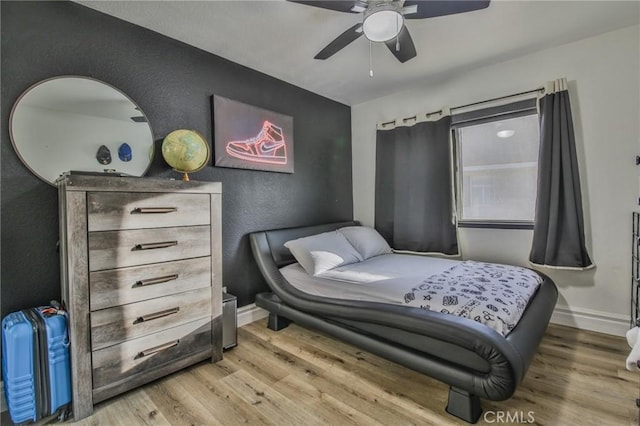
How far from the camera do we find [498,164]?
2.96 metres

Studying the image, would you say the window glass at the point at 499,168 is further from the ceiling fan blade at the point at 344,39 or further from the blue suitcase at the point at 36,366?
the blue suitcase at the point at 36,366

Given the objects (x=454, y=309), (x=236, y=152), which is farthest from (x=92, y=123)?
(x=454, y=309)

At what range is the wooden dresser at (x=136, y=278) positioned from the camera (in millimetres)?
1509

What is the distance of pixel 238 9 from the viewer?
1.98 metres

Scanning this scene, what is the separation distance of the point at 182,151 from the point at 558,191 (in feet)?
10.2

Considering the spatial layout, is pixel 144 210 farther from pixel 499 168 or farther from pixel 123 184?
pixel 499 168

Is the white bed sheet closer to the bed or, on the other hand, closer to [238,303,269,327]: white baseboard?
the bed

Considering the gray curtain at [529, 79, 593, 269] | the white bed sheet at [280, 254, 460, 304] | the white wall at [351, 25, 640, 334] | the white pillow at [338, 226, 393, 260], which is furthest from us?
the white pillow at [338, 226, 393, 260]

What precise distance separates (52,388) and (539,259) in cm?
358

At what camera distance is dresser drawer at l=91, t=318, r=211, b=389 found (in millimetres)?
1590

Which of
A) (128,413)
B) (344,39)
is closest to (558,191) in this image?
(344,39)

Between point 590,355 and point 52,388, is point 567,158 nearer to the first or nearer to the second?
point 590,355

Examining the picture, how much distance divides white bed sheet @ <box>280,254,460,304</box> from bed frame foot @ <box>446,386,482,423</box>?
0.55 metres

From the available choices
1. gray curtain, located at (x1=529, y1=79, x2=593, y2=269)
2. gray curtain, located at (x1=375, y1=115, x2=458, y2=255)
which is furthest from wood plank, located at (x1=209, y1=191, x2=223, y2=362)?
gray curtain, located at (x1=529, y1=79, x2=593, y2=269)
